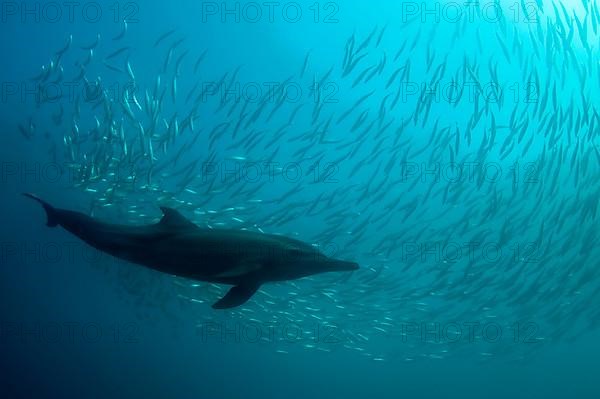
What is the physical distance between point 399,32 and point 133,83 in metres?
6.49

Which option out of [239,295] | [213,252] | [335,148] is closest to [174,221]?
[213,252]

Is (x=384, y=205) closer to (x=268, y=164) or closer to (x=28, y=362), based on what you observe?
(x=268, y=164)

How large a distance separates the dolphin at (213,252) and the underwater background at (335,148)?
749cm

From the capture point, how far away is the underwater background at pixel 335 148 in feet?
37.9

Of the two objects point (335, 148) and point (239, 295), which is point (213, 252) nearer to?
point (239, 295)

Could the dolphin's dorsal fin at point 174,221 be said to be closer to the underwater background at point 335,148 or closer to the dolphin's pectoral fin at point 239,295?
the dolphin's pectoral fin at point 239,295

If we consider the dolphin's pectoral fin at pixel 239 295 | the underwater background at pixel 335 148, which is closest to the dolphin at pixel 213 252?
the dolphin's pectoral fin at pixel 239 295

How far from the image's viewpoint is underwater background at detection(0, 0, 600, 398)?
1155 centimetres

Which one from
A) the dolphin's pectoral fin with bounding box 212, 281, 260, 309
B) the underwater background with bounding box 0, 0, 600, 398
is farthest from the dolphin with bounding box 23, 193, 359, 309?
the underwater background with bounding box 0, 0, 600, 398

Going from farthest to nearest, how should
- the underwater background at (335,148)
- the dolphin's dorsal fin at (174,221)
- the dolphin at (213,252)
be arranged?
the underwater background at (335,148) < the dolphin's dorsal fin at (174,221) < the dolphin at (213,252)

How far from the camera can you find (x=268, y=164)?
45.3 ft

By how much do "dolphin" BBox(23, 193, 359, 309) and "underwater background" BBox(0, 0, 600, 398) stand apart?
7.49 meters

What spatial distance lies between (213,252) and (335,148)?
10.8 m

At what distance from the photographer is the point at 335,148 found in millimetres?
14070
